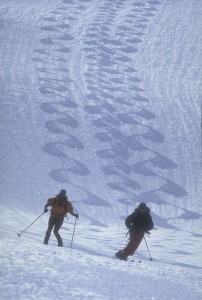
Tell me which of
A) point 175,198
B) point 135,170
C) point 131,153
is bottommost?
point 175,198

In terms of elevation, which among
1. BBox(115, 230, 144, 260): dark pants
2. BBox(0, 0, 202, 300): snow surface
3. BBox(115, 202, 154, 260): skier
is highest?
BBox(0, 0, 202, 300): snow surface

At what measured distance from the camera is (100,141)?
24.5m

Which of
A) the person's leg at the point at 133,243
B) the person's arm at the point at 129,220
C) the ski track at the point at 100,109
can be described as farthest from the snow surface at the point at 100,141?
the person's arm at the point at 129,220

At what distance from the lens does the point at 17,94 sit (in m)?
28.5

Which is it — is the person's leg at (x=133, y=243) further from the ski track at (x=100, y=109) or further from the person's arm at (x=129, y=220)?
the ski track at (x=100, y=109)

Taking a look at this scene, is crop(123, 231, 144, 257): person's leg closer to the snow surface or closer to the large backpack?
the snow surface

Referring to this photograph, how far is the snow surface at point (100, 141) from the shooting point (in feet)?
22.2

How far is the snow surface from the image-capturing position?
6.77 m

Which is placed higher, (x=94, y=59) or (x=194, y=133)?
(x=94, y=59)

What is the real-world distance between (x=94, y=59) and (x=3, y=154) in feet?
60.2

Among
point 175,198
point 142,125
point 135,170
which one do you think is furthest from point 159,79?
point 175,198

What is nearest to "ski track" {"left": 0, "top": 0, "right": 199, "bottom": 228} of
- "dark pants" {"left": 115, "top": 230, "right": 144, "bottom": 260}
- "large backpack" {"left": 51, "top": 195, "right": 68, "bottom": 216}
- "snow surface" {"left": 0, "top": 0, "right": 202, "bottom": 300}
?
"snow surface" {"left": 0, "top": 0, "right": 202, "bottom": 300}

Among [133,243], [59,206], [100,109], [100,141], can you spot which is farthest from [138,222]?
[100,109]

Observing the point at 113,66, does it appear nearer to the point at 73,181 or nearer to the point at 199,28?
the point at 199,28
